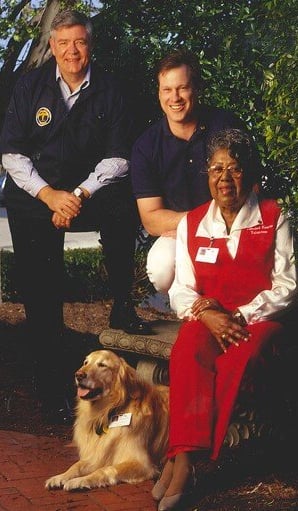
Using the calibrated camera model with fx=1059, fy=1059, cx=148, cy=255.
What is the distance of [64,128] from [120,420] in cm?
178

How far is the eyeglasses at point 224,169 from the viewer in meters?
5.04

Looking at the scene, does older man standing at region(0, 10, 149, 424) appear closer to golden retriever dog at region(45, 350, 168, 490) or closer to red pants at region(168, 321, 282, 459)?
golden retriever dog at region(45, 350, 168, 490)

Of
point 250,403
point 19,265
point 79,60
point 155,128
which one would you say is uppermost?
point 79,60

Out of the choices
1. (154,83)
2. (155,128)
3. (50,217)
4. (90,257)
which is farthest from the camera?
(90,257)

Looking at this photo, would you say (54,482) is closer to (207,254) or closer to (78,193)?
(207,254)

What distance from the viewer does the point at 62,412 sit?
659 cm

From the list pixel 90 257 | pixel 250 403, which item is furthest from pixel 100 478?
pixel 90 257

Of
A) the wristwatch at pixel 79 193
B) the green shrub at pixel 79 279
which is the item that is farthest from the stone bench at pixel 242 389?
the green shrub at pixel 79 279

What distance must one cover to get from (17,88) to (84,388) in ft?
6.48

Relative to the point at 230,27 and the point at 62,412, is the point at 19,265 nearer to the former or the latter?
the point at 62,412

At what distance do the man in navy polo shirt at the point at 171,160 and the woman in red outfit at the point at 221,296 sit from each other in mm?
371

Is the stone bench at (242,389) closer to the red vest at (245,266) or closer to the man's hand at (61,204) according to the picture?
the red vest at (245,266)

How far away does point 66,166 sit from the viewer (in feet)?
20.3

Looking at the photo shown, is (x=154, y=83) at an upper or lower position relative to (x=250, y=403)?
upper
